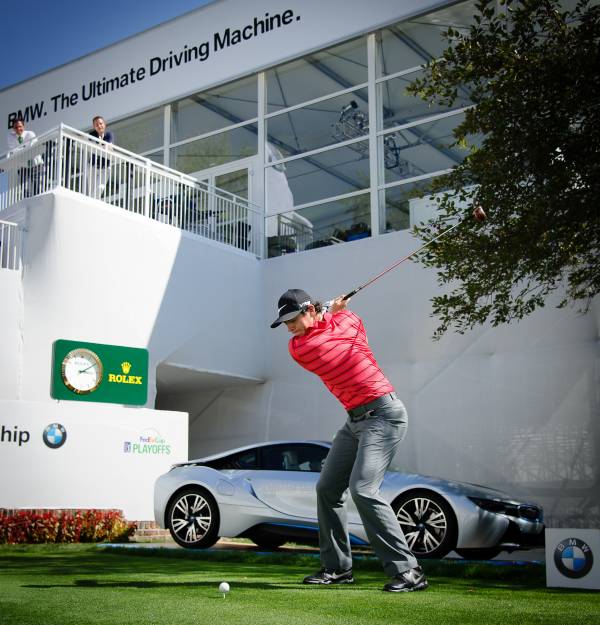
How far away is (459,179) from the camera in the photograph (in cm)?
982

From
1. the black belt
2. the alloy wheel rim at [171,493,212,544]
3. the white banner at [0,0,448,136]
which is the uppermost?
the white banner at [0,0,448,136]

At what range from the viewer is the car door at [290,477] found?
975 centimetres

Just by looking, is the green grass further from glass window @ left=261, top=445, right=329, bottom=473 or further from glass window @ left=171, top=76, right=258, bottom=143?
glass window @ left=171, top=76, right=258, bottom=143

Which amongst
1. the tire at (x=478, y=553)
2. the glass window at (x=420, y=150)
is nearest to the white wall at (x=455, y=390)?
the glass window at (x=420, y=150)

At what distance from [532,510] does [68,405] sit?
667cm

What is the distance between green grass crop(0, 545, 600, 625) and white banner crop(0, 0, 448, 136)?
12138 millimetres

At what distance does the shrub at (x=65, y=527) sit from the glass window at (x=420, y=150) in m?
7.98

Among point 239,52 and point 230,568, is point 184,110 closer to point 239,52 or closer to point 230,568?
point 239,52

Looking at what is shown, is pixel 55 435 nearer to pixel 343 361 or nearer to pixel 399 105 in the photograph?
pixel 343 361

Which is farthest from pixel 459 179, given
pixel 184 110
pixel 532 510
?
pixel 184 110

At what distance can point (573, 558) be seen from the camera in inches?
218

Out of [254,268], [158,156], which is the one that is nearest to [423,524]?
[254,268]

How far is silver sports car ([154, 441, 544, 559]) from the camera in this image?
9.05 m

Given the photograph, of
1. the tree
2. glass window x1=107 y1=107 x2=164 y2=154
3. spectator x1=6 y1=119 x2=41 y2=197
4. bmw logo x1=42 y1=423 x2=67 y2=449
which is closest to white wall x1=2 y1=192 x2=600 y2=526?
bmw logo x1=42 y1=423 x2=67 y2=449
